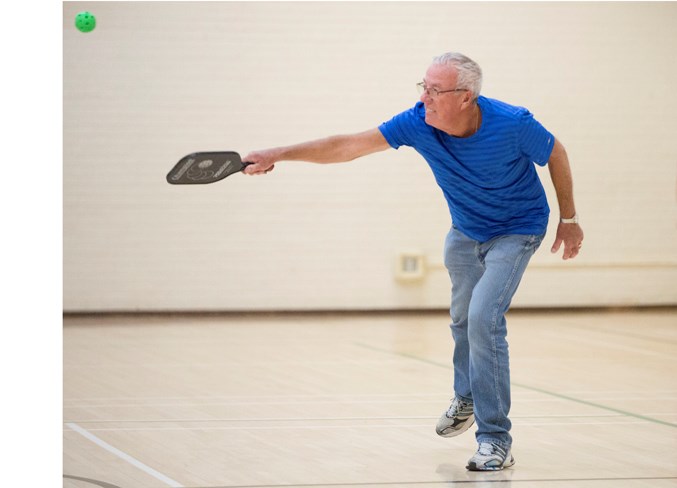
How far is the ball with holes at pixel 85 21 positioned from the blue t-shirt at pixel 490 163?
190 inches

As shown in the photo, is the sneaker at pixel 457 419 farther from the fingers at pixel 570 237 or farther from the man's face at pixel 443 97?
the man's face at pixel 443 97

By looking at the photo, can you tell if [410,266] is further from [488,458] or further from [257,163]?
[257,163]

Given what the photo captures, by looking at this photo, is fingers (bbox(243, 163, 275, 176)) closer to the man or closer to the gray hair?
the man

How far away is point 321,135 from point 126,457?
536 centimetres

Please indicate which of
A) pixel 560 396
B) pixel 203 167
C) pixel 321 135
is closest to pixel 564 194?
pixel 203 167

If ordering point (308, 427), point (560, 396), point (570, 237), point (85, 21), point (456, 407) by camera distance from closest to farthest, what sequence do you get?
point (570, 237) → point (456, 407) → point (308, 427) → point (560, 396) → point (85, 21)

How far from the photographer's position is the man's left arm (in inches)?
142

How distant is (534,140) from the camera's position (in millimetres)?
3529

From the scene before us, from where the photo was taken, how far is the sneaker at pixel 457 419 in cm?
398

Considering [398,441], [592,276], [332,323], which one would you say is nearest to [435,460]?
[398,441]

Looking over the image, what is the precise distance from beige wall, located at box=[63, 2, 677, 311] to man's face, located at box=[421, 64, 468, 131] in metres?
5.30

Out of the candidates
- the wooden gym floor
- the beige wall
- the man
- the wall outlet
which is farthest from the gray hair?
the wall outlet

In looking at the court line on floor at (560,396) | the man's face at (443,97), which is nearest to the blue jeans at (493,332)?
the man's face at (443,97)

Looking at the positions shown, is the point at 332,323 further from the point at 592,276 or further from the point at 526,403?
the point at 526,403
